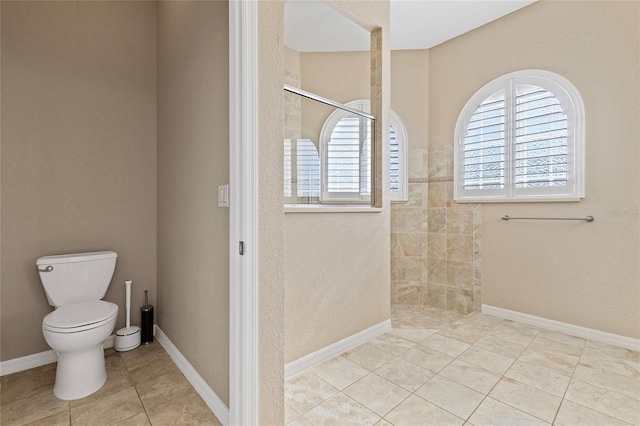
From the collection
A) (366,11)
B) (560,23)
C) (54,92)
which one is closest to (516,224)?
(560,23)

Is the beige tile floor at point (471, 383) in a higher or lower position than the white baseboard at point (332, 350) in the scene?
lower

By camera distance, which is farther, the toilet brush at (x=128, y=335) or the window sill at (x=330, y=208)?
the toilet brush at (x=128, y=335)

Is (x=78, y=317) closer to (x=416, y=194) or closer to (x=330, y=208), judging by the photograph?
(x=330, y=208)

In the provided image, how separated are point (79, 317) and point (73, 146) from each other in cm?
115

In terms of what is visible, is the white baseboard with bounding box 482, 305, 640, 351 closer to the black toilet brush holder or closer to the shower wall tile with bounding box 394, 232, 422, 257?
the shower wall tile with bounding box 394, 232, 422, 257

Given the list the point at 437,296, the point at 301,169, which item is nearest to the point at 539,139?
the point at 437,296

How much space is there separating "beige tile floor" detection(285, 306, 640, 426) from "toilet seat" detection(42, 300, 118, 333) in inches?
43.6

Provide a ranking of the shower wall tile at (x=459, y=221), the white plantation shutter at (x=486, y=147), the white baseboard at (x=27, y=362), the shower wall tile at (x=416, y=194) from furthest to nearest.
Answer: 1. the shower wall tile at (x=416, y=194)
2. the shower wall tile at (x=459, y=221)
3. the white plantation shutter at (x=486, y=147)
4. the white baseboard at (x=27, y=362)

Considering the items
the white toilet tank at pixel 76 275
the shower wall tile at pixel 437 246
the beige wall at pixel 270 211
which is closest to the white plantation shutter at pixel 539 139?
the shower wall tile at pixel 437 246

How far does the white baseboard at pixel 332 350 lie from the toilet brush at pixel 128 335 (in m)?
1.17

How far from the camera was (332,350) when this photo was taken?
83.2 inches

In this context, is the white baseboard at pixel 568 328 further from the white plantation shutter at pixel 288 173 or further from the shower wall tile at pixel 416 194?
the white plantation shutter at pixel 288 173

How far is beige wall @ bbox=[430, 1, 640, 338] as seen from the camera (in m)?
2.23

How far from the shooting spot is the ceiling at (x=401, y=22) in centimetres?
231
